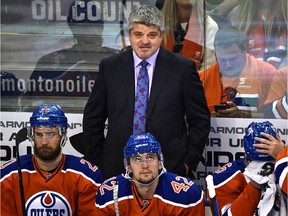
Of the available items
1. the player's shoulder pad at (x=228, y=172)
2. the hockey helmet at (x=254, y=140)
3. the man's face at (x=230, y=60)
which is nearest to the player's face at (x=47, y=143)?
the player's shoulder pad at (x=228, y=172)

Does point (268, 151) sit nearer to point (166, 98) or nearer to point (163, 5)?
point (166, 98)

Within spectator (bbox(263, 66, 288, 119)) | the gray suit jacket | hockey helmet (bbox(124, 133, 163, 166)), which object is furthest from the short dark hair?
hockey helmet (bbox(124, 133, 163, 166))

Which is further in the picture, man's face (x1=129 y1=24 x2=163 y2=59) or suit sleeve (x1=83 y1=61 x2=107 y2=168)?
suit sleeve (x1=83 y1=61 x2=107 y2=168)

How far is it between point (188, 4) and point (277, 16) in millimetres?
539

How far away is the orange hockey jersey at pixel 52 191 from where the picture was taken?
203 inches

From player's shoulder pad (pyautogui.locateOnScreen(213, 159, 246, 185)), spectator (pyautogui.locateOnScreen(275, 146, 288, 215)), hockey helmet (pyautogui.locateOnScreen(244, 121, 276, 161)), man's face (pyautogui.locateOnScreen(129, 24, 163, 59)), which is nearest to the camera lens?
spectator (pyautogui.locateOnScreen(275, 146, 288, 215))

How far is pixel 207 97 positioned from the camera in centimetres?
588

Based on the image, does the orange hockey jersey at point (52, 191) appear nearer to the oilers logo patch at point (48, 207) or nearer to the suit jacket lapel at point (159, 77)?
the oilers logo patch at point (48, 207)

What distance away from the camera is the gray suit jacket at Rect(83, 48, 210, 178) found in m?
5.40

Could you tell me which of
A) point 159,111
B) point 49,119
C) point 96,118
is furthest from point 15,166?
point 159,111

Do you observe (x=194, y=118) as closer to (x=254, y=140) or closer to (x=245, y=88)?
(x=254, y=140)

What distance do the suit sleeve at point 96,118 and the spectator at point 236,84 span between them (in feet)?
2.26

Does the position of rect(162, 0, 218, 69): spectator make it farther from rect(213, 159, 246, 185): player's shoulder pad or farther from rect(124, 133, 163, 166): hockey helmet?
rect(124, 133, 163, 166): hockey helmet

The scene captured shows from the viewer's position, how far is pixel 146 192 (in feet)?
16.2
